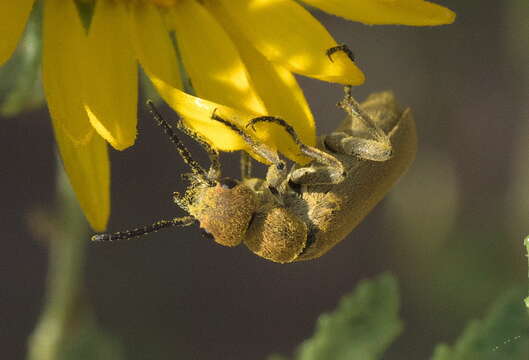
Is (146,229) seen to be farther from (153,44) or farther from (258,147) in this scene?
(153,44)

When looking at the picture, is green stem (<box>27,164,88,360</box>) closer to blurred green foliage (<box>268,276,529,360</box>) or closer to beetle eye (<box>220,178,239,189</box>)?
beetle eye (<box>220,178,239,189</box>)

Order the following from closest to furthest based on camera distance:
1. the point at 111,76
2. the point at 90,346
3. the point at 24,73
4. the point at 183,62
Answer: the point at 111,76, the point at 183,62, the point at 24,73, the point at 90,346

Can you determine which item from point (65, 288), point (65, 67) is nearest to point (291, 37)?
point (65, 67)

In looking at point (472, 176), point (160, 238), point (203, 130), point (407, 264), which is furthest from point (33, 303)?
point (203, 130)

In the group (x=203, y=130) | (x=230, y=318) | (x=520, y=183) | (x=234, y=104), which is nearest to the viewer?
(x=203, y=130)

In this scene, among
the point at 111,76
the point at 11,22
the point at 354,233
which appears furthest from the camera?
the point at 354,233

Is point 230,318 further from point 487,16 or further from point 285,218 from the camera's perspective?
→ point 285,218

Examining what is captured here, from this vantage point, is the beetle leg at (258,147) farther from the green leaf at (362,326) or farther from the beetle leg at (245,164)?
the green leaf at (362,326)
